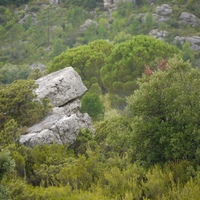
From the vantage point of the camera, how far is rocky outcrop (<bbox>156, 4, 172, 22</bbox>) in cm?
8562

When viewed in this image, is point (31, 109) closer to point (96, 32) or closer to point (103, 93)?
point (103, 93)

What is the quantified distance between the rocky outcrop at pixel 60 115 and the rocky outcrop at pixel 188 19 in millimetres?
59867

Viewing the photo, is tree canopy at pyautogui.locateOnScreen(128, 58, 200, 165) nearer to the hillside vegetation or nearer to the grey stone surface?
the hillside vegetation

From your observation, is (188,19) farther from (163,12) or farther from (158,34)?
(158,34)

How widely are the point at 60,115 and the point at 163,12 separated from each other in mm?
67886

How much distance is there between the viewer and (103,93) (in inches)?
1911

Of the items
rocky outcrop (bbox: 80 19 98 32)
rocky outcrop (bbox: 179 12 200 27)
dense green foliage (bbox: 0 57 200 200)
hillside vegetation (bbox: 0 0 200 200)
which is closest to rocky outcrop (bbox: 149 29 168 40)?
rocky outcrop (bbox: 179 12 200 27)

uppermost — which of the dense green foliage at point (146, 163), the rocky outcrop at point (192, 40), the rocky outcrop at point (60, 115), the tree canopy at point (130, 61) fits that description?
the dense green foliage at point (146, 163)

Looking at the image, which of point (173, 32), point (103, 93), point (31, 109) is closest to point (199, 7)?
point (173, 32)

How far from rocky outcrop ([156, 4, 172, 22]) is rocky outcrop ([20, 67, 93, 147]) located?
199ft

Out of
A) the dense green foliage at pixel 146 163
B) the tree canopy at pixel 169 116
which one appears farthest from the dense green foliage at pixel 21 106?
the tree canopy at pixel 169 116

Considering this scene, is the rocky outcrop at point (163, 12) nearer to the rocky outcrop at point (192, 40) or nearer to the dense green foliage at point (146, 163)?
the rocky outcrop at point (192, 40)

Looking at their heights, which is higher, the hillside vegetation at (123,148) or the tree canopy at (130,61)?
the hillside vegetation at (123,148)

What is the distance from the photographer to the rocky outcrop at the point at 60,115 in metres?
23.2
